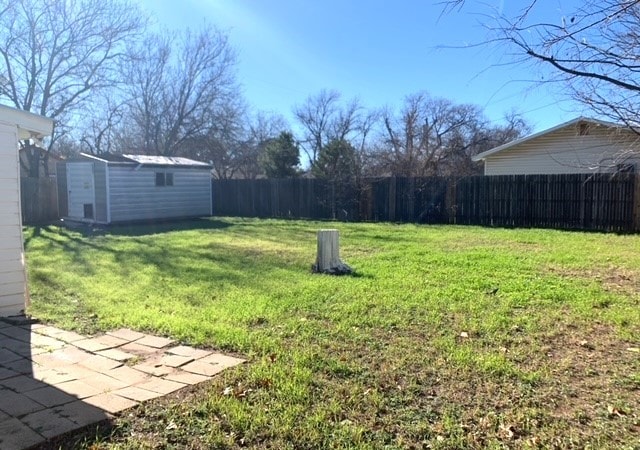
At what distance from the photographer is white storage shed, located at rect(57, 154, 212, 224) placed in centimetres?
1617

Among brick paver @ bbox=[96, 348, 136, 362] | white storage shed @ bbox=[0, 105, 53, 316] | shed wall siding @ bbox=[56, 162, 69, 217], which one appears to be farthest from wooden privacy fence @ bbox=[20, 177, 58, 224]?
brick paver @ bbox=[96, 348, 136, 362]

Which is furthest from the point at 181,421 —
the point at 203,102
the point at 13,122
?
the point at 203,102

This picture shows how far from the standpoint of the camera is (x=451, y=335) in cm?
416

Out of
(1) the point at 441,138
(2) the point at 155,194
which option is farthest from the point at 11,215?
(1) the point at 441,138

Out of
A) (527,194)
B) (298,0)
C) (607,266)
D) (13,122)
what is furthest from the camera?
(527,194)

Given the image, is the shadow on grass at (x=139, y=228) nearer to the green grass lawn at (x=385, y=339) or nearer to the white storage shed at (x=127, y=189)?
the white storage shed at (x=127, y=189)

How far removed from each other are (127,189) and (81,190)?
67.5 inches

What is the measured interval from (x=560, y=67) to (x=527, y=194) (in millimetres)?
12919

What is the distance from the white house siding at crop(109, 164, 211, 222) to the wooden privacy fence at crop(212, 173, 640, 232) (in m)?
1.96

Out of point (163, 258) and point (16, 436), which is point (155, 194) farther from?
point (16, 436)

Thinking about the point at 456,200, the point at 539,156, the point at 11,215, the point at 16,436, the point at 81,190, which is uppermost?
the point at 539,156

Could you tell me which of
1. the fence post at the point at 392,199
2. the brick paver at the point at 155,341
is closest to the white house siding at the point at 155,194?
the fence post at the point at 392,199

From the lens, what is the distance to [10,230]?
16.1 ft

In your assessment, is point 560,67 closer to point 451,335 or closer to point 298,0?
point 451,335
